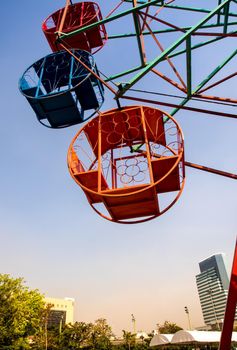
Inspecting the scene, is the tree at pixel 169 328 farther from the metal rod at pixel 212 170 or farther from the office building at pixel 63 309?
the metal rod at pixel 212 170

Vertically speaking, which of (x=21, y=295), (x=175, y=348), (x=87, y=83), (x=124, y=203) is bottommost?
(x=175, y=348)

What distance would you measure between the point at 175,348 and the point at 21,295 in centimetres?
2763

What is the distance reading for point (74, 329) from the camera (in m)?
47.4

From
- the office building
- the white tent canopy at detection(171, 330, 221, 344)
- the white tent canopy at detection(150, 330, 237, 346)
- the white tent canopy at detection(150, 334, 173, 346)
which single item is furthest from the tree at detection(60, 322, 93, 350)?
the office building

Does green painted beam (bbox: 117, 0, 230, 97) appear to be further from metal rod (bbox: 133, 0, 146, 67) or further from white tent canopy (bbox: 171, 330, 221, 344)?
white tent canopy (bbox: 171, 330, 221, 344)

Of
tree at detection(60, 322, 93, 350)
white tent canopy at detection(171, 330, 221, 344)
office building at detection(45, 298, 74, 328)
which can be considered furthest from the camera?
office building at detection(45, 298, 74, 328)

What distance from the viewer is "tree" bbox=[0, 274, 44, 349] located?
3072 centimetres

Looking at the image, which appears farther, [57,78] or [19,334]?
[19,334]

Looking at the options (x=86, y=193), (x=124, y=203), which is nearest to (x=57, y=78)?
(x=86, y=193)

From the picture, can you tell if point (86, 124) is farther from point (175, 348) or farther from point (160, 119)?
point (175, 348)

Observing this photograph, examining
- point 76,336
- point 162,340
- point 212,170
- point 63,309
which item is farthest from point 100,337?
point 63,309

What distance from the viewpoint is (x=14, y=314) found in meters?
30.8

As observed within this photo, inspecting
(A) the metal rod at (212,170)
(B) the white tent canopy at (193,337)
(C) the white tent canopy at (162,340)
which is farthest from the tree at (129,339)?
(A) the metal rod at (212,170)

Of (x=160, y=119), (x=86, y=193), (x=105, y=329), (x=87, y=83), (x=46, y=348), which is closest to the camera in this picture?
(x=86, y=193)
